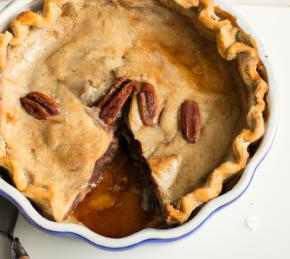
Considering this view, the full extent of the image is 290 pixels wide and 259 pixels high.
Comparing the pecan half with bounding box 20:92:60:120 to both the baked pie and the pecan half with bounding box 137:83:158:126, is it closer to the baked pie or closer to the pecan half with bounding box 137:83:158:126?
the baked pie

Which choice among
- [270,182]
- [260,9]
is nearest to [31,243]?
[270,182]

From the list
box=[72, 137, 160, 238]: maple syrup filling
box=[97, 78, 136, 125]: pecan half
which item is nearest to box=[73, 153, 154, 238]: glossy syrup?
box=[72, 137, 160, 238]: maple syrup filling

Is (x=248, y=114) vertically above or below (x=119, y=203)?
above

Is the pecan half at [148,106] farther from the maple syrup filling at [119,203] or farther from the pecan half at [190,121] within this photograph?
the maple syrup filling at [119,203]

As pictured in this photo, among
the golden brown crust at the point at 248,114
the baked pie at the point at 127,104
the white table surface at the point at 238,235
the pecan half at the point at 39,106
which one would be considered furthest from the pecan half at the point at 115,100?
the white table surface at the point at 238,235

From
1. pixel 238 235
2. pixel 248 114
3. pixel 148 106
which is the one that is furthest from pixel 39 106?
pixel 238 235

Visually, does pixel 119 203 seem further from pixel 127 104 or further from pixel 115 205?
pixel 127 104
